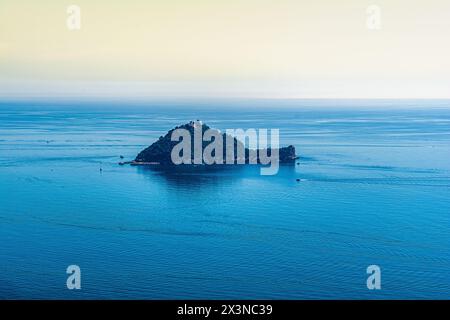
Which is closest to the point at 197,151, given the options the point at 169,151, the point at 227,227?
the point at 169,151

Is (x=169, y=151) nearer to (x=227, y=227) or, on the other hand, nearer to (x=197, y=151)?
(x=197, y=151)

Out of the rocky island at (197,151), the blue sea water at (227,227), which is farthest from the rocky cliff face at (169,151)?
the blue sea water at (227,227)

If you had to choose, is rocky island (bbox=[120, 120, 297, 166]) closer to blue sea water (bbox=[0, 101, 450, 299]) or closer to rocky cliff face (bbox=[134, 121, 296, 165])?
rocky cliff face (bbox=[134, 121, 296, 165])

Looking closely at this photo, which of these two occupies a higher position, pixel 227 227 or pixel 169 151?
pixel 169 151

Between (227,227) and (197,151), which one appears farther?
(197,151)

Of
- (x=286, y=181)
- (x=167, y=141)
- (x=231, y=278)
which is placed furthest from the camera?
(x=167, y=141)

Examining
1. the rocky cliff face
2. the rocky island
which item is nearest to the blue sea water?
the rocky cliff face

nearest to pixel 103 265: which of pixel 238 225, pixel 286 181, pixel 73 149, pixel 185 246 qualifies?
pixel 185 246
